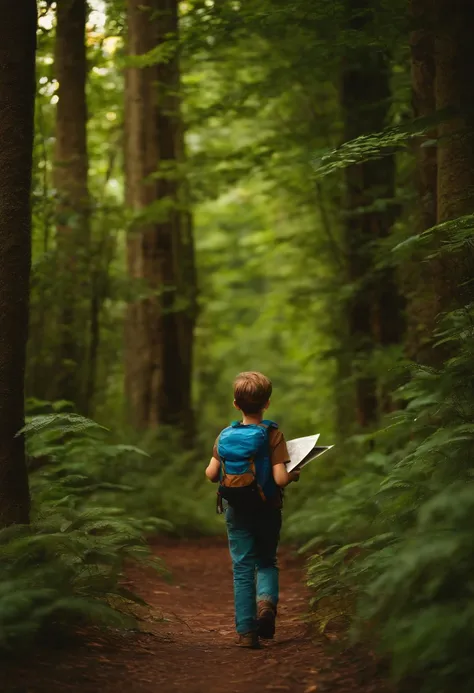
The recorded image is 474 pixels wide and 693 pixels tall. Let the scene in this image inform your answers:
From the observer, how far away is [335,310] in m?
14.9

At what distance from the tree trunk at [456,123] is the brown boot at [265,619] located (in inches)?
108

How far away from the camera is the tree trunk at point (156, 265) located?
15047mm

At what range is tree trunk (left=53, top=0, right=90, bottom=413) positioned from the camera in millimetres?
11141

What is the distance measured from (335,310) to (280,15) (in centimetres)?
707

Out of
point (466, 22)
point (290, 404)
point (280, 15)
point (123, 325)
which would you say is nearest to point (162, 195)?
point (123, 325)

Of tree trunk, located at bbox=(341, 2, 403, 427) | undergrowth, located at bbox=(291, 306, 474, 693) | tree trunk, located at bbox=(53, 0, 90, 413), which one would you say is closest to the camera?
undergrowth, located at bbox=(291, 306, 474, 693)

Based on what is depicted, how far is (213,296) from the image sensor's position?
796 inches

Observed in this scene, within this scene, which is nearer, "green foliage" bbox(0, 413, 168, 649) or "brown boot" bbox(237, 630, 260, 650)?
"green foliage" bbox(0, 413, 168, 649)

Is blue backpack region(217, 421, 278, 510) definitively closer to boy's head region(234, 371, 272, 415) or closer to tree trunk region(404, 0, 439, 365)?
boy's head region(234, 371, 272, 415)

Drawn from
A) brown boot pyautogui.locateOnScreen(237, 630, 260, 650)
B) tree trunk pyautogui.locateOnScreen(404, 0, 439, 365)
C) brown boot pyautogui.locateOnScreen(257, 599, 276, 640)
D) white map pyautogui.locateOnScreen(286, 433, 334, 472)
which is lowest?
brown boot pyautogui.locateOnScreen(237, 630, 260, 650)

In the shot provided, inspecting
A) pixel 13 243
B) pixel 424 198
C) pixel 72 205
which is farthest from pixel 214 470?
pixel 72 205

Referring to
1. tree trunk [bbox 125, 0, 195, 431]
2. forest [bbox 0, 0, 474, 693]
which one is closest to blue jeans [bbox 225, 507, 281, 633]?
forest [bbox 0, 0, 474, 693]

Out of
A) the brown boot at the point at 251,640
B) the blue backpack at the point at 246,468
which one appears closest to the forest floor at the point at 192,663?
the brown boot at the point at 251,640

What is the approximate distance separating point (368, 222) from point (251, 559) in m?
8.02
